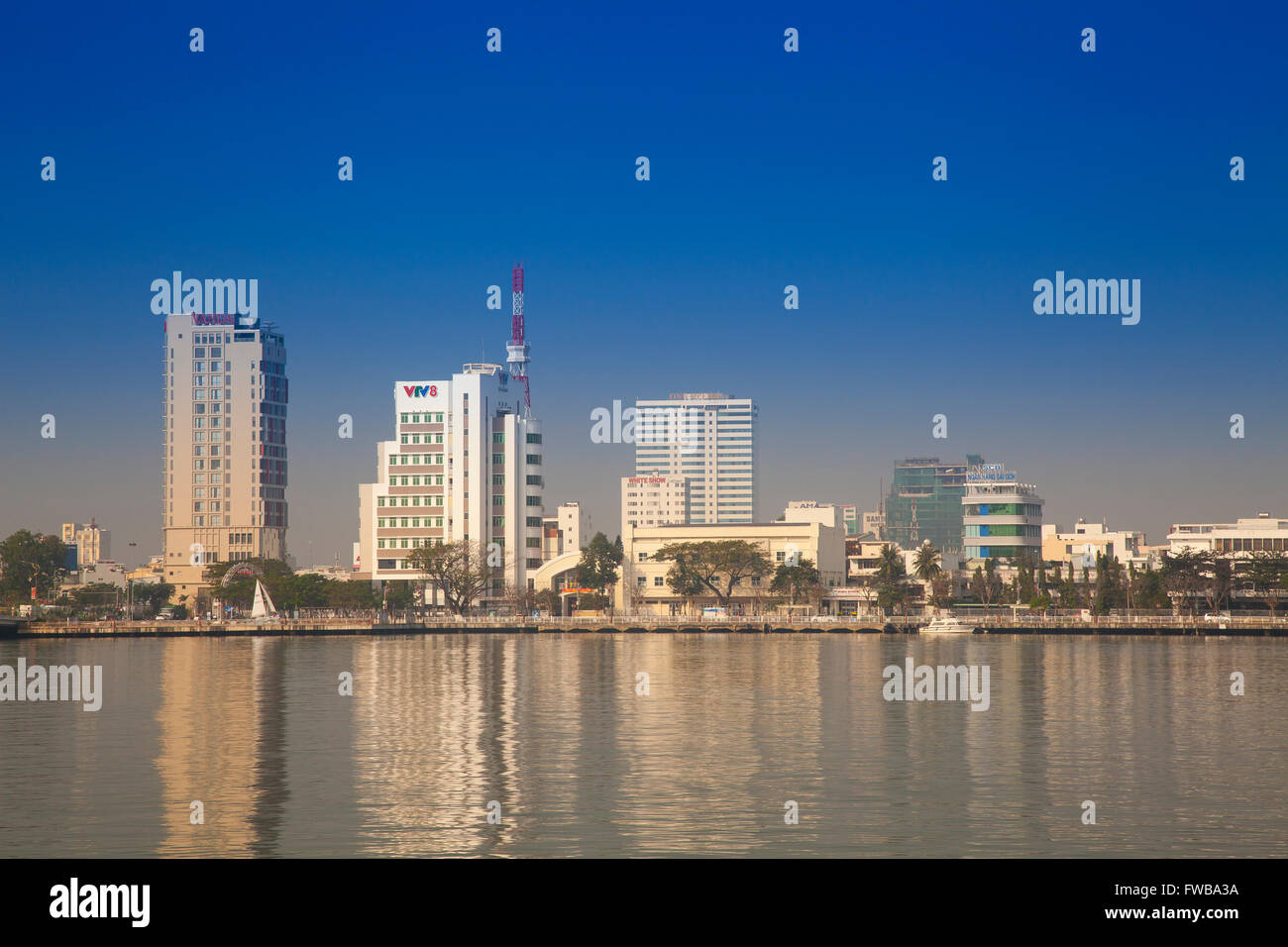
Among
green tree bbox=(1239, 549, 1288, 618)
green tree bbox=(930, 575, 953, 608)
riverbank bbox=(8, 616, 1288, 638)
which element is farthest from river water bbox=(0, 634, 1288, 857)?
green tree bbox=(930, 575, 953, 608)

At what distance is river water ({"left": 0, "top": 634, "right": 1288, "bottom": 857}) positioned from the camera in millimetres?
31500

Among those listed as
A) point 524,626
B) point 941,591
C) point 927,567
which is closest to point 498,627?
point 524,626

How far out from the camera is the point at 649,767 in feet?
141

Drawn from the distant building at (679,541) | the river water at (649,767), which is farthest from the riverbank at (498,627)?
the river water at (649,767)

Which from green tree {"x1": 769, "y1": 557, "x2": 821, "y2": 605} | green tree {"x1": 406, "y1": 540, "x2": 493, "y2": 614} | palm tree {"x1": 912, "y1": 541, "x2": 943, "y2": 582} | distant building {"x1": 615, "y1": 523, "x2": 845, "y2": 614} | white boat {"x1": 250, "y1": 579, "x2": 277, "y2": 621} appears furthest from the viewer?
distant building {"x1": 615, "y1": 523, "x2": 845, "y2": 614}

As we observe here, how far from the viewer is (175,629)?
174875 millimetres

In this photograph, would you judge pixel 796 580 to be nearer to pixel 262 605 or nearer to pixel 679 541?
pixel 679 541

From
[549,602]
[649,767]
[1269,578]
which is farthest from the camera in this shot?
[549,602]

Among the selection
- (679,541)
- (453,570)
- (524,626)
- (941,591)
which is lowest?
(524,626)

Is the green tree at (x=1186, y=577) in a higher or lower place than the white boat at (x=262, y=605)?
higher

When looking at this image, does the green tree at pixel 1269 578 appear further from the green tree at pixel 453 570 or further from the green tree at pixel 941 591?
the green tree at pixel 453 570

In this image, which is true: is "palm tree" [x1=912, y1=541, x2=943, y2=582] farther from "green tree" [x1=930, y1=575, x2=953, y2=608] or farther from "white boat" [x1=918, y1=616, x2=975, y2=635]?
"white boat" [x1=918, y1=616, x2=975, y2=635]

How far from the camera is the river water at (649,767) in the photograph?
31500 millimetres
